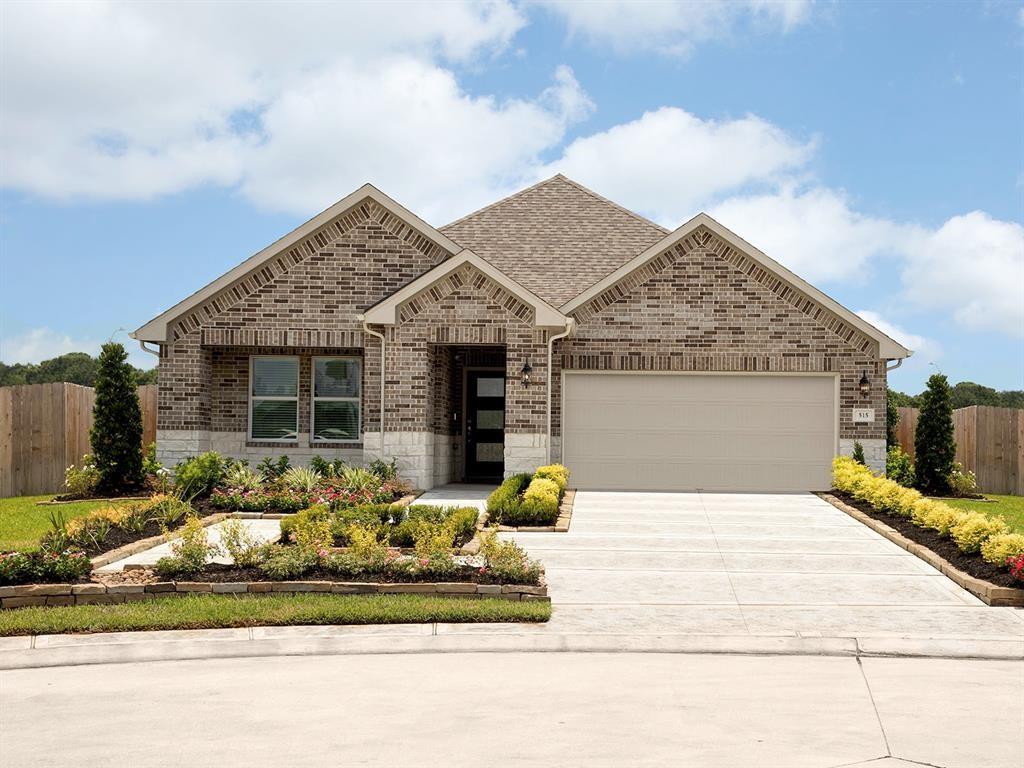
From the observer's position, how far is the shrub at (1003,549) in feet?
A: 37.8

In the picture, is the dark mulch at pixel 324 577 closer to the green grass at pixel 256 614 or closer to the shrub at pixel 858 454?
the green grass at pixel 256 614

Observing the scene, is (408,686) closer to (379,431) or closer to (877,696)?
(877,696)

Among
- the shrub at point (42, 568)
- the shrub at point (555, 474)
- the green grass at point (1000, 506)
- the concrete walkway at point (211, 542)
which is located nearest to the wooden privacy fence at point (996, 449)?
the green grass at point (1000, 506)

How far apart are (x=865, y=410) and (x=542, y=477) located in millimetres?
6974

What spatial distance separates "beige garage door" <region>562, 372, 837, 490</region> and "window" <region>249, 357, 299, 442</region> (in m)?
5.45

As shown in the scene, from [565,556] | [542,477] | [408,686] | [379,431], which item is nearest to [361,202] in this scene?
[379,431]

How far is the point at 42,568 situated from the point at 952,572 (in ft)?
32.0

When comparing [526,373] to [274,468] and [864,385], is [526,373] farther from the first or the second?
[864,385]

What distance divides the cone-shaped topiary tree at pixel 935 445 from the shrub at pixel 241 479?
13502mm

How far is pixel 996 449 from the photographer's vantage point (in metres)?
24.5

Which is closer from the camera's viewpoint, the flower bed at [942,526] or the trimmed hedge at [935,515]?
the flower bed at [942,526]

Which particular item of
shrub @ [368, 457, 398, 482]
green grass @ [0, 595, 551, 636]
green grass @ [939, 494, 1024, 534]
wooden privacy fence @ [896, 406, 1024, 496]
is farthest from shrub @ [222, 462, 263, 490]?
wooden privacy fence @ [896, 406, 1024, 496]

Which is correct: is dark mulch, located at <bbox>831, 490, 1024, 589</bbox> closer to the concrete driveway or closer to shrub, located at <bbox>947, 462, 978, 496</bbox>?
the concrete driveway

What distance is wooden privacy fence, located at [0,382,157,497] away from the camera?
21047 millimetres
